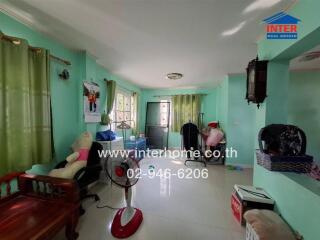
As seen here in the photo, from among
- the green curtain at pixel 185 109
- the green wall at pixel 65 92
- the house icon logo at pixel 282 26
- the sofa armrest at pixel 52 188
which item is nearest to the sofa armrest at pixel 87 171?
the sofa armrest at pixel 52 188

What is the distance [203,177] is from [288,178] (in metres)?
1.91

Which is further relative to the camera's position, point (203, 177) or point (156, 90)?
point (156, 90)

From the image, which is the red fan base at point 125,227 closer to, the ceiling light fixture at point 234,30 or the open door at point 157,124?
the ceiling light fixture at point 234,30

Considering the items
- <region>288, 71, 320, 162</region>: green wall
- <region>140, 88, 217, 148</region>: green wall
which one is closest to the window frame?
<region>140, 88, 217, 148</region>: green wall

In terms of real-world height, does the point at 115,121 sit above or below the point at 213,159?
above

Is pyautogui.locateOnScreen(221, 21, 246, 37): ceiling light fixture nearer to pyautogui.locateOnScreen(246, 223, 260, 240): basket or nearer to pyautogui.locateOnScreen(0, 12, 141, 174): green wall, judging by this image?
pyautogui.locateOnScreen(246, 223, 260, 240): basket

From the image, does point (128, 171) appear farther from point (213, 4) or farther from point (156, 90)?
point (156, 90)

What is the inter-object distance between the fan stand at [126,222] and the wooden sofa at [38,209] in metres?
0.40

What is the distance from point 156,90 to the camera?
5918 mm

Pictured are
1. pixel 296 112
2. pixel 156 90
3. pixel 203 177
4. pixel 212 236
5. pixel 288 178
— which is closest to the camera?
pixel 288 178

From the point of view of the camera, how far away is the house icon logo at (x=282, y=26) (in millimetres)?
1468

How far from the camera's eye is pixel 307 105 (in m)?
3.45

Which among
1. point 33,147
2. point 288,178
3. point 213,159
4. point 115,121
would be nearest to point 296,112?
point 213,159

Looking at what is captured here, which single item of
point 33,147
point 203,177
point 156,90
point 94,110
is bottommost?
point 203,177
